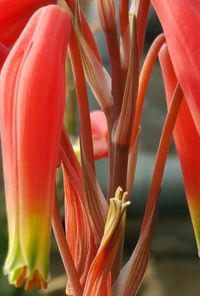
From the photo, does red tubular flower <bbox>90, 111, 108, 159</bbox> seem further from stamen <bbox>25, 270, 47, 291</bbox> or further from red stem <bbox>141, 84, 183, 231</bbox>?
stamen <bbox>25, 270, 47, 291</bbox>

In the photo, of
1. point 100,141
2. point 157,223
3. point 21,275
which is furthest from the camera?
point 157,223

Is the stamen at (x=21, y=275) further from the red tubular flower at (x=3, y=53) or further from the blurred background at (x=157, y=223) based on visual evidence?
the blurred background at (x=157, y=223)

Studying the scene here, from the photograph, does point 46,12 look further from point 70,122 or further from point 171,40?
point 70,122

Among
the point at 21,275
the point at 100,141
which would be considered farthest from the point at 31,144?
the point at 100,141

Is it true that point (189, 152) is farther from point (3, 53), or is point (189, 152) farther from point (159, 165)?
point (3, 53)

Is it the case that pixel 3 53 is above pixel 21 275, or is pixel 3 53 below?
above

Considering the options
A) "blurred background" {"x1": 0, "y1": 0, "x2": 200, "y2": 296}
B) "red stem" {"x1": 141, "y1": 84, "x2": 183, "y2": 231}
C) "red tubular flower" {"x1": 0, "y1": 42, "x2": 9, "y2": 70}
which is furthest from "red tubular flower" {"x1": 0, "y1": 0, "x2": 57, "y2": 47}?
"blurred background" {"x1": 0, "y1": 0, "x2": 200, "y2": 296}
